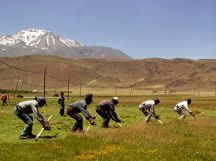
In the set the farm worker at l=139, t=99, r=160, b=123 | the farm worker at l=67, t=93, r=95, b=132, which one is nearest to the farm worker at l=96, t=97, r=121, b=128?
the farm worker at l=67, t=93, r=95, b=132

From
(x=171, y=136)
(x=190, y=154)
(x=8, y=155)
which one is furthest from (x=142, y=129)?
(x=8, y=155)

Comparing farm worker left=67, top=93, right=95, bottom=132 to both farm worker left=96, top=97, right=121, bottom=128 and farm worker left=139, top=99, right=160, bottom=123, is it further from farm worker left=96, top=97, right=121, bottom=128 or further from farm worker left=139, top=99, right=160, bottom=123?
farm worker left=139, top=99, right=160, bottom=123

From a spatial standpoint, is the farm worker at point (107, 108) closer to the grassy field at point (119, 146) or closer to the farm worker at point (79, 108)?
the grassy field at point (119, 146)

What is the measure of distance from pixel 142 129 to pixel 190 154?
7.97 metres

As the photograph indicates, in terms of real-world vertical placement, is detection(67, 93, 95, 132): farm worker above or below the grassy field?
above

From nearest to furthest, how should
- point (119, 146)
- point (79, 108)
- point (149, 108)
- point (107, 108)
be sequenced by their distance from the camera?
point (119, 146) → point (79, 108) → point (107, 108) → point (149, 108)

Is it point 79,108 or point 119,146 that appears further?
point 79,108

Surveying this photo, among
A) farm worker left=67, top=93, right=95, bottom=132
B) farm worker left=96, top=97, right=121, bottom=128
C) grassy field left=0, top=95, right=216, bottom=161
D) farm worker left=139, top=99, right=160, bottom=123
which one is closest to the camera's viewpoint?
grassy field left=0, top=95, right=216, bottom=161

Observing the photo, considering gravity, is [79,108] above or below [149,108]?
above

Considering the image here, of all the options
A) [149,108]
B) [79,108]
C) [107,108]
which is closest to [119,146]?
[79,108]

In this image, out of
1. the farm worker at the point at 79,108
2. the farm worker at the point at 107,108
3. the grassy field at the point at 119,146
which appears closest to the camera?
the grassy field at the point at 119,146

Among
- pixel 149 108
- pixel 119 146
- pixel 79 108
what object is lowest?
pixel 119 146

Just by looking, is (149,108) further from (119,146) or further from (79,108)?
(119,146)

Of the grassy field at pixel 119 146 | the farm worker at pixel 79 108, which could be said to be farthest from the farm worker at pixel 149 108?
the farm worker at pixel 79 108
